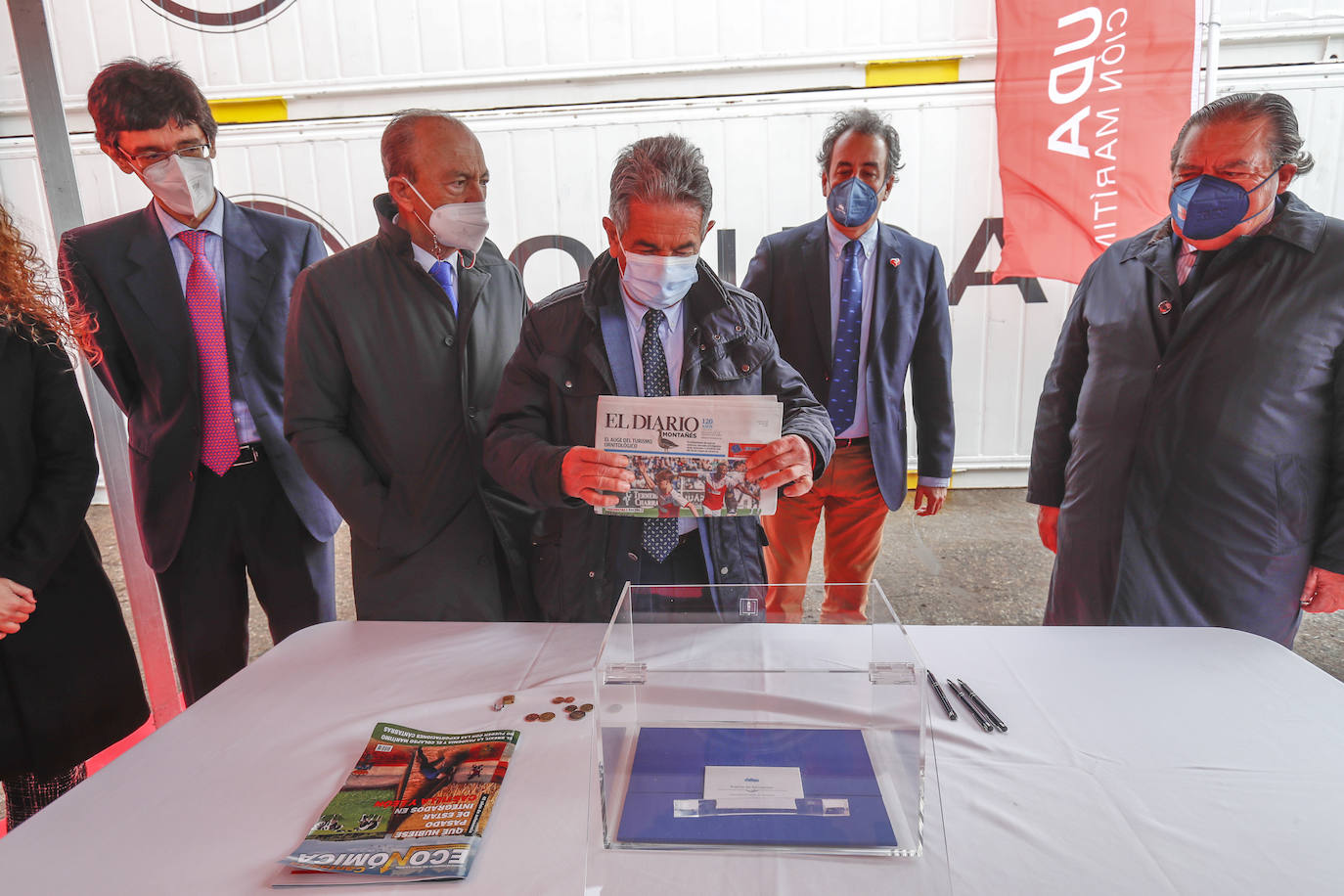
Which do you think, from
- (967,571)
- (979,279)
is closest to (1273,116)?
(979,279)

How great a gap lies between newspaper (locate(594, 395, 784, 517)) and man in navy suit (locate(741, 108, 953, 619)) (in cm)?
104

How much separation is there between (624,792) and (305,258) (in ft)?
6.67

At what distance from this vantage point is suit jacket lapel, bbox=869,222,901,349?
243 cm

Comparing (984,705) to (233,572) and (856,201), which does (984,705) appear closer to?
(856,201)

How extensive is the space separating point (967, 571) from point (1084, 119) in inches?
86.8

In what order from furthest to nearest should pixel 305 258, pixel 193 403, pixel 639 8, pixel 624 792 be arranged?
pixel 639 8
pixel 305 258
pixel 193 403
pixel 624 792

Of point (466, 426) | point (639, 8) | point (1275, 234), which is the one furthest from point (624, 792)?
point (639, 8)

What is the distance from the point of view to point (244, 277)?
7.17 ft

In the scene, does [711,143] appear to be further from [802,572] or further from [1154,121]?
[802,572]

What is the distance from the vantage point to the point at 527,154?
383 centimetres

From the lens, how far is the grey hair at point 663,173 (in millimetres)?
1661

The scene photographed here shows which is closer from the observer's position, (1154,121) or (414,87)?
(1154,121)

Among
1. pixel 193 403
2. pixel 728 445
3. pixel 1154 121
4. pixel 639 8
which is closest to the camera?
pixel 728 445

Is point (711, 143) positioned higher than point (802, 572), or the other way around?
point (711, 143)
